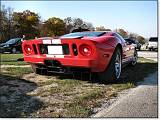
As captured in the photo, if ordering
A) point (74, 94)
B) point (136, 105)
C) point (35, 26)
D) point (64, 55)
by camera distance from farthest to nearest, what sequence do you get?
point (35, 26), point (64, 55), point (74, 94), point (136, 105)

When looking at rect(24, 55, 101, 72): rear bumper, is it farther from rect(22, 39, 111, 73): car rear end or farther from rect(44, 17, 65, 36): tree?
rect(44, 17, 65, 36): tree

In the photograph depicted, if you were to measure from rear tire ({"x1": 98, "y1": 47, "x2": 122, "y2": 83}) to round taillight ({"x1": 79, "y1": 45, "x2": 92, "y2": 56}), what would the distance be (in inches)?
19.2

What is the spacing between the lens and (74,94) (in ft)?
15.1

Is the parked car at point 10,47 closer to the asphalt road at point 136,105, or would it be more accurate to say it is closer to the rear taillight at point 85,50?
the rear taillight at point 85,50

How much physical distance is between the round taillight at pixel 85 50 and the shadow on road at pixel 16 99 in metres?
0.99

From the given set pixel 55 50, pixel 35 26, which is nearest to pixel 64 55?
pixel 55 50

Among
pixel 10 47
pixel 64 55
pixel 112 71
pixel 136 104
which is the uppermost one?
pixel 64 55

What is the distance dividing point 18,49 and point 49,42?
14817 mm

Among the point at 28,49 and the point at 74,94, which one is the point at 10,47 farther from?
the point at 74,94

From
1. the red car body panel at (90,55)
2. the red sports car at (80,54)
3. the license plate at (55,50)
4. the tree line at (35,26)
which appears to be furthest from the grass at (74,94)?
the tree line at (35,26)

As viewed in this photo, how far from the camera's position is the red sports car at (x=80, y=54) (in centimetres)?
527

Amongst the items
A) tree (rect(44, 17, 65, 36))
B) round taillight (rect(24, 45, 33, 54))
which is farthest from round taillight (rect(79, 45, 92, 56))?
Result: tree (rect(44, 17, 65, 36))

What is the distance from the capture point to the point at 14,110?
3797 millimetres

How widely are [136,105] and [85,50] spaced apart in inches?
63.9
